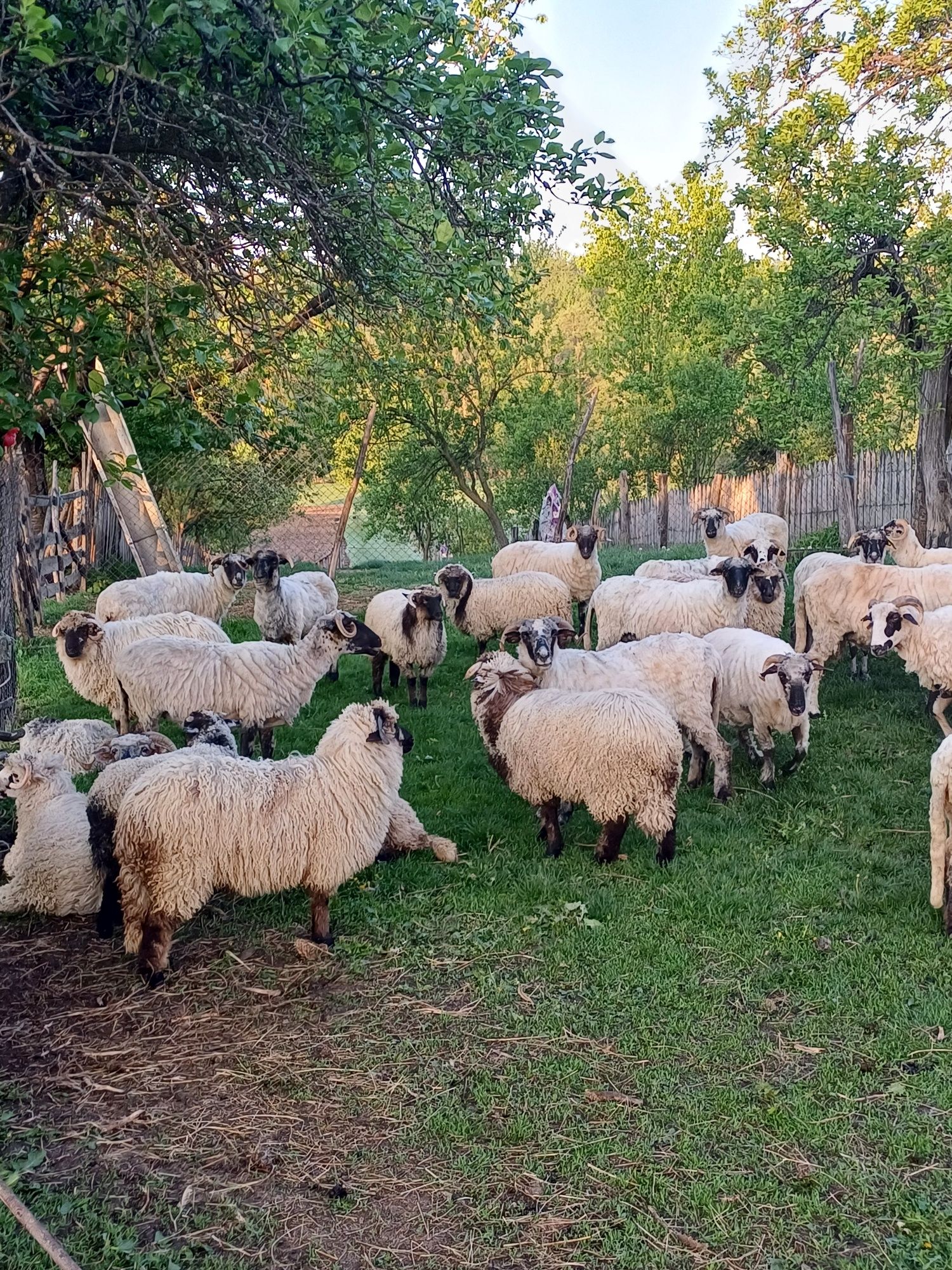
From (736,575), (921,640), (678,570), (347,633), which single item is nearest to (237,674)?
(347,633)

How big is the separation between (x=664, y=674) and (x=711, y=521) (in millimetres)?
5657

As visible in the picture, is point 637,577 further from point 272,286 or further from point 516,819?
point 272,286

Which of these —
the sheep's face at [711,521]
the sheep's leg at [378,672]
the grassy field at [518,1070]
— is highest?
the sheep's face at [711,521]

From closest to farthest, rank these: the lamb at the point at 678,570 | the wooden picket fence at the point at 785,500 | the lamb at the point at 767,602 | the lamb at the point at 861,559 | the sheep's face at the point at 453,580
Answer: the lamb at the point at 767,602, the lamb at the point at 861,559, the sheep's face at the point at 453,580, the lamb at the point at 678,570, the wooden picket fence at the point at 785,500

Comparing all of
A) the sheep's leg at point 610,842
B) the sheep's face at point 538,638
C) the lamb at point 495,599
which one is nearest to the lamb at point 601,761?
the sheep's leg at point 610,842

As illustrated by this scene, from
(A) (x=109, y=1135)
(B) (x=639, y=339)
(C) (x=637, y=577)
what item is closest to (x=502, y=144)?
(A) (x=109, y=1135)

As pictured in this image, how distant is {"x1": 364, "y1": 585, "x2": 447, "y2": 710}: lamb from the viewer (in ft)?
30.6

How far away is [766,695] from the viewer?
733 centimetres

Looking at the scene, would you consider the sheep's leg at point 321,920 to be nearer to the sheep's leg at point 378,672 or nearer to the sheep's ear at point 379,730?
the sheep's ear at point 379,730

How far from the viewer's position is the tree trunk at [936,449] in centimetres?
1395

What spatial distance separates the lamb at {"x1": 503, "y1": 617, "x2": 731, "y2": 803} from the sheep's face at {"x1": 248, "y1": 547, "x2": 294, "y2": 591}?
3.30 m

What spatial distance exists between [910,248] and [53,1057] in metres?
12.8

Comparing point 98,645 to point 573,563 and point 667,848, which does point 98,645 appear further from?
point 573,563

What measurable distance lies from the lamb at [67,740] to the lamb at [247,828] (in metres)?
1.76
